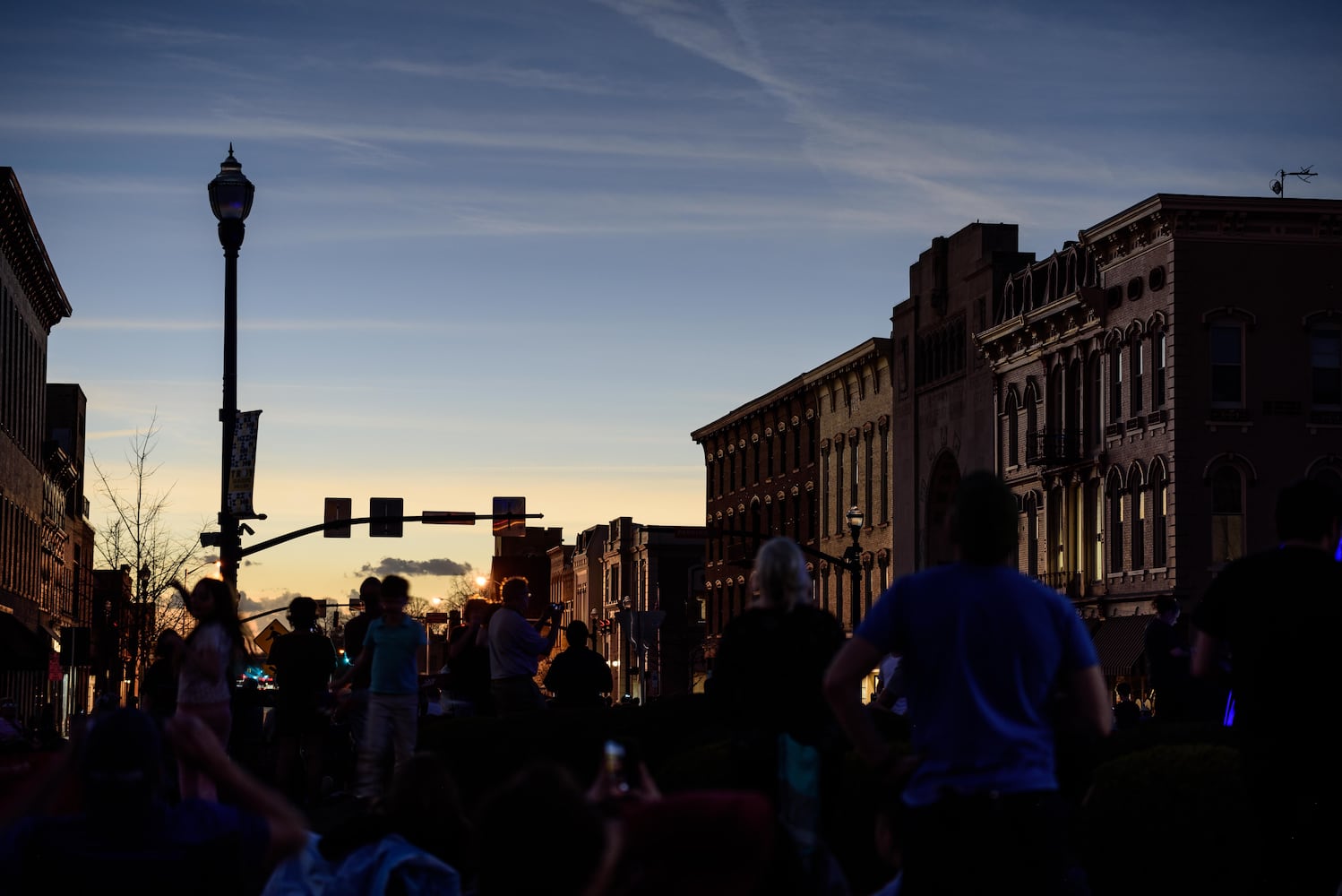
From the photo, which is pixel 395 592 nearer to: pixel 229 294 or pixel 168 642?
pixel 168 642

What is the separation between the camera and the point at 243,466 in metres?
23.8

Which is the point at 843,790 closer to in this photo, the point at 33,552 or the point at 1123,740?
the point at 1123,740

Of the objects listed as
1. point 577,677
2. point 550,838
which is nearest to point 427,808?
point 550,838

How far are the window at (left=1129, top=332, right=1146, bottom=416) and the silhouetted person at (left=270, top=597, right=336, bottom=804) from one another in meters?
36.1

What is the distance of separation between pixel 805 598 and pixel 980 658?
2.64m

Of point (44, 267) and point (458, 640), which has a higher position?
point (44, 267)

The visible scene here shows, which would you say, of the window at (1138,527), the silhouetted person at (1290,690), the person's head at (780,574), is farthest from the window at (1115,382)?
the silhouetted person at (1290,690)

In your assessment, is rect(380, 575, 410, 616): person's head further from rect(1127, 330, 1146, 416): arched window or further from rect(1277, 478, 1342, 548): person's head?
rect(1127, 330, 1146, 416): arched window

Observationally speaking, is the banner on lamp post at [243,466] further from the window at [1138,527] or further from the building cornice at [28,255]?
the window at [1138,527]

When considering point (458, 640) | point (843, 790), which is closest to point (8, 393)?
point (458, 640)

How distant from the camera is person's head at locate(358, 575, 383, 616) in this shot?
58.6 ft

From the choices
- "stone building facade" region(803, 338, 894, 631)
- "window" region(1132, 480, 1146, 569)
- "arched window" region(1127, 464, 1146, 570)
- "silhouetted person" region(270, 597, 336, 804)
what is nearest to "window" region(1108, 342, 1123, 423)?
"arched window" region(1127, 464, 1146, 570)

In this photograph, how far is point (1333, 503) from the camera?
7.88m

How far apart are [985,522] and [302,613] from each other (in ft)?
38.8
